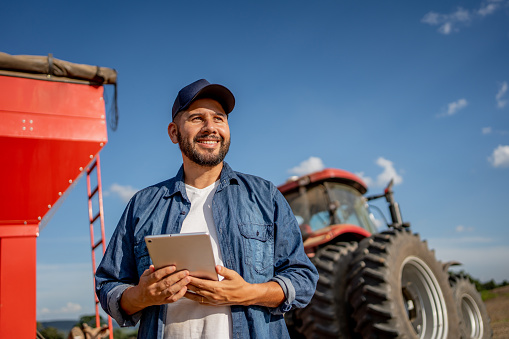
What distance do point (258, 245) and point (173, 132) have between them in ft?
2.45

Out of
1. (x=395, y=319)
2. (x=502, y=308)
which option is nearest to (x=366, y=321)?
(x=395, y=319)

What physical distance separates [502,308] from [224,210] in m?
10.7

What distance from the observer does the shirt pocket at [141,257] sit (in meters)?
1.75

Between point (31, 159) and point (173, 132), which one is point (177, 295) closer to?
point (173, 132)

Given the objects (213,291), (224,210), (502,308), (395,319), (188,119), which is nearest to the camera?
(213,291)

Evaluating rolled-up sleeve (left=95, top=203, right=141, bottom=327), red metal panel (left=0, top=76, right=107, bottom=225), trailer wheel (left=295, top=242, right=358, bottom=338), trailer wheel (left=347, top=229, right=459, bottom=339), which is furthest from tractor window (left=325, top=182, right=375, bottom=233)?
rolled-up sleeve (left=95, top=203, right=141, bottom=327)

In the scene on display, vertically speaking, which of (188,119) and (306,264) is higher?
Result: (188,119)

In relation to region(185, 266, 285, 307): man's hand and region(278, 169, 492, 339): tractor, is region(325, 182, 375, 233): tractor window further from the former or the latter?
region(185, 266, 285, 307): man's hand

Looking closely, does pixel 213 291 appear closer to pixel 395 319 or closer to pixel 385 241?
pixel 395 319

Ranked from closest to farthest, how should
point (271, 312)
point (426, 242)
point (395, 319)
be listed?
point (271, 312) → point (395, 319) → point (426, 242)

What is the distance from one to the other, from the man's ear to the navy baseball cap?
0.06 metres

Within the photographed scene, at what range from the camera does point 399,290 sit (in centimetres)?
403

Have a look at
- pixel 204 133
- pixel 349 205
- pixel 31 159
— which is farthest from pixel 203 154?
pixel 349 205

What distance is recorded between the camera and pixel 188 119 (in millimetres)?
1982
